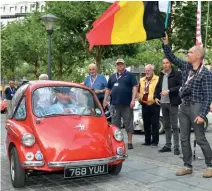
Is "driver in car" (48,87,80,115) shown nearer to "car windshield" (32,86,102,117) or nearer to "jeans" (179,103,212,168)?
"car windshield" (32,86,102,117)

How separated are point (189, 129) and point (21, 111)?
108 inches

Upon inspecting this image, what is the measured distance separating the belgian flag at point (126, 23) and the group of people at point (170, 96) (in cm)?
77

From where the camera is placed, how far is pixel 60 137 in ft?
18.1

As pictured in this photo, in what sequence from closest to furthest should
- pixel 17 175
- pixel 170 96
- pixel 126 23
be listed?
1. pixel 17 175
2. pixel 126 23
3. pixel 170 96

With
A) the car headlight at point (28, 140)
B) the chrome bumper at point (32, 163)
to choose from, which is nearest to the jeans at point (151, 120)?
the car headlight at point (28, 140)

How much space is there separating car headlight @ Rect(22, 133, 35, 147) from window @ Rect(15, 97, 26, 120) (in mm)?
672

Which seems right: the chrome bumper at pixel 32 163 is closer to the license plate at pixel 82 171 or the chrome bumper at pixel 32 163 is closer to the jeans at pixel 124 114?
the license plate at pixel 82 171

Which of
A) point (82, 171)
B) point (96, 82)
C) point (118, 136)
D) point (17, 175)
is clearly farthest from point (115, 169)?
point (96, 82)

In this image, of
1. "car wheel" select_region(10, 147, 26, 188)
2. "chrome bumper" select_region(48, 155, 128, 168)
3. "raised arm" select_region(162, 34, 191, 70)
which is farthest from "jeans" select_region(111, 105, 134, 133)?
"car wheel" select_region(10, 147, 26, 188)

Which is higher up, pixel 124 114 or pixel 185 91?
pixel 185 91

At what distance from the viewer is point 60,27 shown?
20.3 metres

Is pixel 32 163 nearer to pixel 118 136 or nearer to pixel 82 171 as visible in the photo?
pixel 82 171

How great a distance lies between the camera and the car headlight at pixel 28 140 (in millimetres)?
5340

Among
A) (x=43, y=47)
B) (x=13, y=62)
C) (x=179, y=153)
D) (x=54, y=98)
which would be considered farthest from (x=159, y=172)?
(x=13, y=62)
